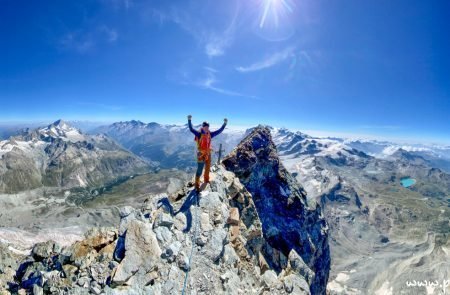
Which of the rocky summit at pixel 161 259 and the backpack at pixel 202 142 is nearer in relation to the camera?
the rocky summit at pixel 161 259

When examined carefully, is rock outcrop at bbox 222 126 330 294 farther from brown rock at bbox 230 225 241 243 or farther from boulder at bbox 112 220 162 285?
boulder at bbox 112 220 162 285

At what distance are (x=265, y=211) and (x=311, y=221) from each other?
2253 cm

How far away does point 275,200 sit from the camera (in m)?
56.9

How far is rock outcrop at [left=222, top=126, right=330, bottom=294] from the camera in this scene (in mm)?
48344

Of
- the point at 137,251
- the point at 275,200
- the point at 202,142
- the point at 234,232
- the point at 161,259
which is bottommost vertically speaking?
the point at 275,200

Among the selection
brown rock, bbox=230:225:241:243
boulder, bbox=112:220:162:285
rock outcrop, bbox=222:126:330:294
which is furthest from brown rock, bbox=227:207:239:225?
rock outcrop, bbox=222:126:330:294

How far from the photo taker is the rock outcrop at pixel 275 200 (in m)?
48.3

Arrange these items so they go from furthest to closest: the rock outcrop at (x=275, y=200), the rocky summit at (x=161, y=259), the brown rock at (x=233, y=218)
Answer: the rock outcrop at (x=275, y=200)
the brown rock at (x=233, y=218)
the rocky summit at (x=161, y=259)

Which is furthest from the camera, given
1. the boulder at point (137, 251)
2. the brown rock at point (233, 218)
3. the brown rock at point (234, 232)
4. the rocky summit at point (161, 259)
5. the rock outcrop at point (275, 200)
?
the rock outcrop at point (275, 200)

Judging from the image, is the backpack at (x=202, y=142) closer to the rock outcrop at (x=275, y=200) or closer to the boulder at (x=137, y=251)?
the boulder at (x=137, y=251)

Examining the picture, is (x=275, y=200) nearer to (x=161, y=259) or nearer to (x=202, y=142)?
(x=202, y=142)

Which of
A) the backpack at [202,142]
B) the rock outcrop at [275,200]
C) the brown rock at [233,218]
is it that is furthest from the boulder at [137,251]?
the rock outcrop at [275,200]

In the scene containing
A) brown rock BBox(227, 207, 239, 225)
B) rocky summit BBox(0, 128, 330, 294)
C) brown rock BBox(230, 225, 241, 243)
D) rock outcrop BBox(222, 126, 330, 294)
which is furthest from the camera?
rock outcrop BBox(222, 126, 330, 294)

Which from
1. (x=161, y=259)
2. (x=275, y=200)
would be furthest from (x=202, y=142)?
(x=275, y=200)
